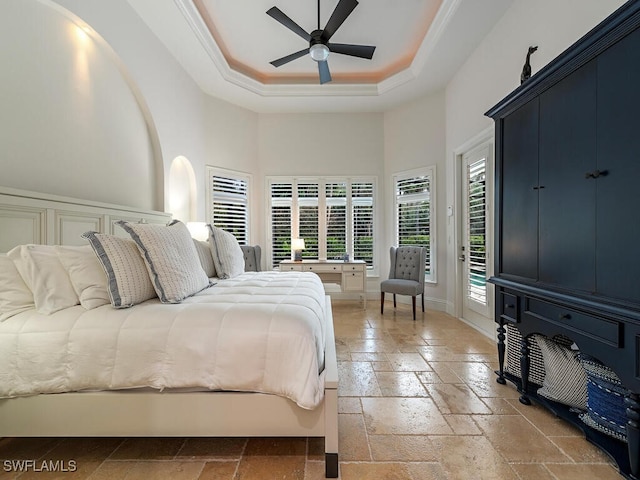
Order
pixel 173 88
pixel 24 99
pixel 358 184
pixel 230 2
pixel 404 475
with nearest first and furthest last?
pixel 404 475 < pixel 24 99 < pixel 230 2 < pixel 173 88 < pixel 358 184

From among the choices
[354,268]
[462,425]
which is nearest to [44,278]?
[462,425]

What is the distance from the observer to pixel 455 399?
212 cm

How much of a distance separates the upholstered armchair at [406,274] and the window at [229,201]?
251 centimetres

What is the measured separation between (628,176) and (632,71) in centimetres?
45

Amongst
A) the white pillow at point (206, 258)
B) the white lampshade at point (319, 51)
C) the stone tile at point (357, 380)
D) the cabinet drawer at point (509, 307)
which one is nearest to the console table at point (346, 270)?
the white pillow at point (206, 258)

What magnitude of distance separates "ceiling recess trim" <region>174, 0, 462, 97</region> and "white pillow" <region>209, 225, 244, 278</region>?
7.42 ft

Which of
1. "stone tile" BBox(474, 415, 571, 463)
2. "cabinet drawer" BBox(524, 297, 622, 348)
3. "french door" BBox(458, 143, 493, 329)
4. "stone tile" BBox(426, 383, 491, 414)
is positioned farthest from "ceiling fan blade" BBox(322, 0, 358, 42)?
"stone tile" BBox(474, 415, 571, 463)

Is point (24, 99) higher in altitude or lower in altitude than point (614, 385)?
higher

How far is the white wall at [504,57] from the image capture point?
2250 millimetres

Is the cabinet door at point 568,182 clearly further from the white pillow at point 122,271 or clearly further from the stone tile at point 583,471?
the white pillow at point 122,271

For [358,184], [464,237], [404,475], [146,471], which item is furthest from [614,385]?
[358,184]

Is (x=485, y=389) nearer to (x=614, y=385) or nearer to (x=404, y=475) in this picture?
(x=614, y=385)

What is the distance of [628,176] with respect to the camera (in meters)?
1.33

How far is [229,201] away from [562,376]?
462 centimetres
